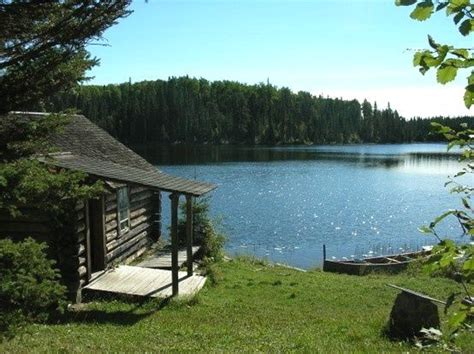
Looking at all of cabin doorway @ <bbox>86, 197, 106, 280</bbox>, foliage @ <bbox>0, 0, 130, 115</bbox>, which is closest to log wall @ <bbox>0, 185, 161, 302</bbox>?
cabin doorway @ <bbox>86, 197, 106, 280</bbox>

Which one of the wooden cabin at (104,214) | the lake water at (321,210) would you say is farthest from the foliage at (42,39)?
the lake water at (321,210)

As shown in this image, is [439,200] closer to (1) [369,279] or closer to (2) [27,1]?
(1) [369,279]

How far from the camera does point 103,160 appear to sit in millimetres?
16922

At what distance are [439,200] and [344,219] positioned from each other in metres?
13.3

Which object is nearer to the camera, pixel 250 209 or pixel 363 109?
pixel 250 209

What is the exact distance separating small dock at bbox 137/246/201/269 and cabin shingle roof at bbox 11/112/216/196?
2666mm

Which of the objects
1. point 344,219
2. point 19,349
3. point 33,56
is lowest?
point 344,219

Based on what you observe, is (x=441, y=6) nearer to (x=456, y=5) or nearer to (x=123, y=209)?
(x=456, y=5)

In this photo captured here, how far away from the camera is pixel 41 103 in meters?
6.93

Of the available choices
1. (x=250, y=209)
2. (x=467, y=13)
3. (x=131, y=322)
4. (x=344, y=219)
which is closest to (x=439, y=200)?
(x=344, y=219)

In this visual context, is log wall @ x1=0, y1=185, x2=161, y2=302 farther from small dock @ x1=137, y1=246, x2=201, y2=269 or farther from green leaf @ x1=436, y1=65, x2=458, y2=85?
green leaf @ x1=436, y1=65, x2=458, y2=85

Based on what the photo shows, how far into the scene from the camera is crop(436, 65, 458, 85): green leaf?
1.93 metres

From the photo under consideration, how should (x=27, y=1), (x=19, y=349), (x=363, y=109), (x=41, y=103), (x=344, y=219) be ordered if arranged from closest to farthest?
(x=27, y=1) < (x=41, y=103) < (x=19, y=349) < (x=344, y=219) < (x=363, y=109)

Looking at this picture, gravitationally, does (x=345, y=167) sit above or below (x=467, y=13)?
below
